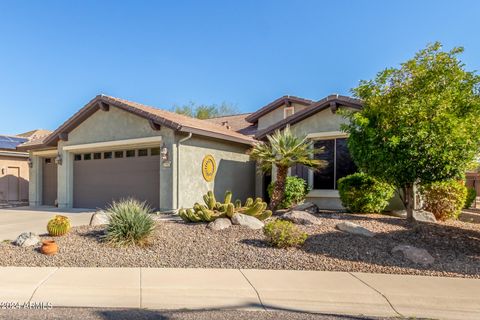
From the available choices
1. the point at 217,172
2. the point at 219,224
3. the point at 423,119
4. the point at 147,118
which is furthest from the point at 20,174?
the point at 423,119

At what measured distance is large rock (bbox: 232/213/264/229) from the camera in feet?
29.0

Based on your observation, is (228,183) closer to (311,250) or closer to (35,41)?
(311,250)

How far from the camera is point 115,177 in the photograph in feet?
52.2

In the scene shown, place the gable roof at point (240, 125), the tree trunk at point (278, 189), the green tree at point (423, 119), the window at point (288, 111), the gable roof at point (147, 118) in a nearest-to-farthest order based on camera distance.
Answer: the green tree at point (423, 119), the tree trunk at point (278, 189), the gable roof at point (147, 118), the window at point (288, 111), the gable roof at point (240, 125)

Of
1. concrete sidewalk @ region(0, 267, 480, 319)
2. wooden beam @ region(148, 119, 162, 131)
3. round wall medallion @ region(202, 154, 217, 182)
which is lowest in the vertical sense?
concrete sidewalk @ region(0, 267, 480, 319)

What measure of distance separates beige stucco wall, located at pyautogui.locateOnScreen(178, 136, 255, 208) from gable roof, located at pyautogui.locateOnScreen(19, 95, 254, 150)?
537 mm

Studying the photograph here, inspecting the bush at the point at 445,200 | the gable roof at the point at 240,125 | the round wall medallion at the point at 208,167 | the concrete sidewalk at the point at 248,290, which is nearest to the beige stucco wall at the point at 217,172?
the round wall medallion at the point at 208,167

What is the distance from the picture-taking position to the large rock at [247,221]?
8.85 metres

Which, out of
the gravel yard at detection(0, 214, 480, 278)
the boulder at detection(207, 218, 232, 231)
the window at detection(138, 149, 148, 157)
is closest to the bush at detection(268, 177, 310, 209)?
the gravel yard at detection(0, 214, 480, 278)

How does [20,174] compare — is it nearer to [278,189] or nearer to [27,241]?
[27,241]

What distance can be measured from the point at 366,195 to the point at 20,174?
75.6 feet

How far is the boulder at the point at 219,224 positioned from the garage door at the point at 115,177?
616cm

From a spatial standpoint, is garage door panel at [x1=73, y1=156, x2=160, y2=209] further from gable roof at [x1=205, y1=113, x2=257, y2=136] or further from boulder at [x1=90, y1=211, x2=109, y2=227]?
gable roof at [x1=205, y1=113, x2=257, y2=136]

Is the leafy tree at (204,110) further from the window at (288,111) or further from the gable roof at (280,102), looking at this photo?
the window at (288,111)
